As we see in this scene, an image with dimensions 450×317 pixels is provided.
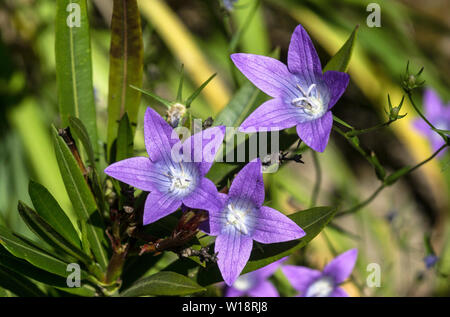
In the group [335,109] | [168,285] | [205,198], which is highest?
[335,109]

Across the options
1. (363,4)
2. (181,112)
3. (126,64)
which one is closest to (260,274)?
(181,112)

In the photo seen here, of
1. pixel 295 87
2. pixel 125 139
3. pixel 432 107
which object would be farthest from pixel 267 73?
pixel 432 107

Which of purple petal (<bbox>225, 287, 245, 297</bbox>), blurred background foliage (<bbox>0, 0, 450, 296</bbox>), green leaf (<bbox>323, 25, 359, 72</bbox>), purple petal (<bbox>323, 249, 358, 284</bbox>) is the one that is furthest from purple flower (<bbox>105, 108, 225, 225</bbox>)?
blurred background foliage (<bbox>0, 0, 450, 296</bbox>)

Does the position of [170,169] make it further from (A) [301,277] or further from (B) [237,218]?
(A) [301,277]

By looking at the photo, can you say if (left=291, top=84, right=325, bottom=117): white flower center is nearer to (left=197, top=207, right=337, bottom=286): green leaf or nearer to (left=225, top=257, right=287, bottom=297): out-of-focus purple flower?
(left=197, top=207, right=337, bottom=286): green leaf

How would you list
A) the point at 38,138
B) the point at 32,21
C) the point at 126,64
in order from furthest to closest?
the point at 32,21 < the point at 38,138 < the point at 126,64

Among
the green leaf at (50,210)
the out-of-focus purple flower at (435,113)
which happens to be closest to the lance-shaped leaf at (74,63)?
the green leaf at (50,210)
